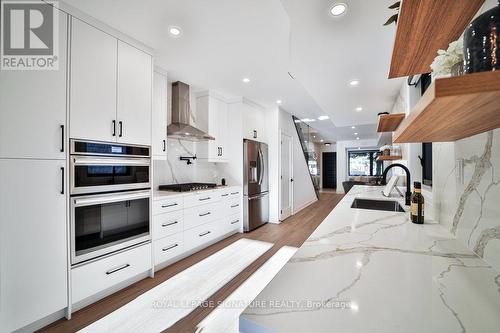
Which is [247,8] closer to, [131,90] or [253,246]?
[131,90]

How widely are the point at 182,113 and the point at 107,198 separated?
1796 millimetres

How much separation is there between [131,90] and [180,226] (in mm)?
1708

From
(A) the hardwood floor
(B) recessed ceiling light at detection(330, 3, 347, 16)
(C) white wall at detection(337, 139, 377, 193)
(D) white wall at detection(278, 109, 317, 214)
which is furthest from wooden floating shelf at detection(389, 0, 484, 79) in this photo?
(C) white wall at detection(337, 139, 377, 193)

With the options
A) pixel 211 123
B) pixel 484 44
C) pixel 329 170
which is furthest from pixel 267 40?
pixel 329 170

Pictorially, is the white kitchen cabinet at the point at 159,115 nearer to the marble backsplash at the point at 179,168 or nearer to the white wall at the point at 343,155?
the marble backsplash at the point at 179,168

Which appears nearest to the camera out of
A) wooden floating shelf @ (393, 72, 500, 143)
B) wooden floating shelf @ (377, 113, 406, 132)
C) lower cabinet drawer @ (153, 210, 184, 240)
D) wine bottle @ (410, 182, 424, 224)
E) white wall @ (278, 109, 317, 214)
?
wooden floating shelf @ (393, 72, 500, 143)

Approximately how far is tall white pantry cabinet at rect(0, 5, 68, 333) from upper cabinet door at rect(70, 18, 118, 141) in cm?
7

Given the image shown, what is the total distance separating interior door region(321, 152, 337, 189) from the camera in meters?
11.9

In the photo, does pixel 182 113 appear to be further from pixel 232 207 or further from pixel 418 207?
pixel 418 207

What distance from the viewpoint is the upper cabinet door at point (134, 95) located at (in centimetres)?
208

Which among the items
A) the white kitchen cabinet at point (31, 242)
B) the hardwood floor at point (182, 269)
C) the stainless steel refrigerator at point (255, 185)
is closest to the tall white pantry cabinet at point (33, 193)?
the white kitchen cabinet at point (31, 242)

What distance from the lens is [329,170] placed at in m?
12.1

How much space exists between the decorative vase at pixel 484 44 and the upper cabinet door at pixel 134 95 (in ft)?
7.82

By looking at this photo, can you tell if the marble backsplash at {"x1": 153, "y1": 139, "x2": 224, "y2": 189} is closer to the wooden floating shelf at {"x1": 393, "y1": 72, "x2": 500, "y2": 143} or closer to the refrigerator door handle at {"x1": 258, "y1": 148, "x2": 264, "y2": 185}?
the refrigerator door handle at {"x1": 258, "y1": 148, "x2": 264, "y2": 185}
